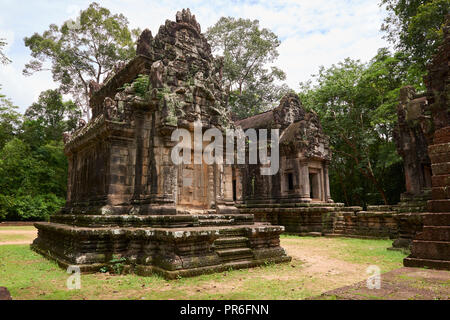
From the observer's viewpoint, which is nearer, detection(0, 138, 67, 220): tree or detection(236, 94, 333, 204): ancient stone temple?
detection(236, 94, 333, 204): ancient stone temple

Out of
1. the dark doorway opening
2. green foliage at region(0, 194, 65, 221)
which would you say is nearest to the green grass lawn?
the dark doorway opening

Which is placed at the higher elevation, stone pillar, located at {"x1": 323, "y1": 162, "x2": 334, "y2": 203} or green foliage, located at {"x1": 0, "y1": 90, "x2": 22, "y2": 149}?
green foliage, located at {"x1": 0, "y1": 90, "x2": 22, "y2": 149}

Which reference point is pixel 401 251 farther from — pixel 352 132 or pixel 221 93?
pixel 352 132

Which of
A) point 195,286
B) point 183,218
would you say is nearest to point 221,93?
point 183,218

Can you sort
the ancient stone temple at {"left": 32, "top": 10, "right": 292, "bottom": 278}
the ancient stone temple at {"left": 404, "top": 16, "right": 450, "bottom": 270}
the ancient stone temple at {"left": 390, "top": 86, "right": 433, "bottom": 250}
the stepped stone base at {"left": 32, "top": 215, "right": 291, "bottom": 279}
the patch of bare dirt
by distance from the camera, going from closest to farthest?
the patch of bare dirt, the ancient stone temple at {"left": 404, "top": 16, "right": 450, "bottom": 270}, the stepped stone base at {"left": 32, "top": 215, "right": 291, "bottom": 279}, the ancient stone temple at {"left": 32, "top": 10, "right": 292, "bottom": 278}, the ancient stone temple at {"left": 390, "top": 86, "right": 433, "bottom": 250}

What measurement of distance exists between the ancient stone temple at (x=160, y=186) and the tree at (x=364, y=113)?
14943 mm

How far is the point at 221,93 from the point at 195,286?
6744 mm

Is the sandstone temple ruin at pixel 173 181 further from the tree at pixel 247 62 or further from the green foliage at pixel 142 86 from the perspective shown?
the tree at pixel 247 62

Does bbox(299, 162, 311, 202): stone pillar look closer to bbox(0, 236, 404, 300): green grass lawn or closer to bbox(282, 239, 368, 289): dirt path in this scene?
bbox(282, 239, 368, 289): dirt path

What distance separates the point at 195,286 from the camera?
19.1ft

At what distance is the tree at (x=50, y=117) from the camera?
31987 millimetres

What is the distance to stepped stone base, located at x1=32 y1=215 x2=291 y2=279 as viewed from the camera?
6672 millimetres

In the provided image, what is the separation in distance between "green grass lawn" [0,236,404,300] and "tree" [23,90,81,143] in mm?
27168

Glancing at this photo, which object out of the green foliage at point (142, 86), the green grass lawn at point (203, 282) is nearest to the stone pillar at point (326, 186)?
the green grass lawn at point (203, 282)
